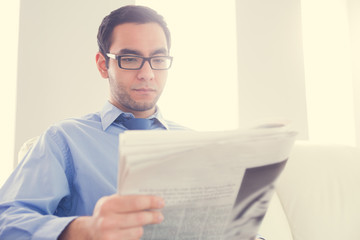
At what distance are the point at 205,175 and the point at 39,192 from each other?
0.52m

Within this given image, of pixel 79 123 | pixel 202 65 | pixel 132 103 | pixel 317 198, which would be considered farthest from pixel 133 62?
pixel 202 65

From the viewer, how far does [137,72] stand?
3.55 ft

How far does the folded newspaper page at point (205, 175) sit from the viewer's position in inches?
16.9

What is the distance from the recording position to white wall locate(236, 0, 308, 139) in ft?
8.25

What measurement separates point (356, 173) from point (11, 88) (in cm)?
179

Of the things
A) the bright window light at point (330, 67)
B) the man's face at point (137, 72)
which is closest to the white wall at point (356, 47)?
the bright window light at point (330, 67)

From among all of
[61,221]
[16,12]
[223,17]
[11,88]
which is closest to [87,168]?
[61,221]

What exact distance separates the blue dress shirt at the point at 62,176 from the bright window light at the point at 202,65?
1.40 metres

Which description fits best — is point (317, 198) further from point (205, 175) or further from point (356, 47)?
point (356, 47)

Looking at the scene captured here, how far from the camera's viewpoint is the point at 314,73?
9.53 ft

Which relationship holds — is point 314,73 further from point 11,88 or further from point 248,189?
point 248,189

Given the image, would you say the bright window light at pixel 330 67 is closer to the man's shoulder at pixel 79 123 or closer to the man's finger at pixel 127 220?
the man's shoulder at pixel 79 123

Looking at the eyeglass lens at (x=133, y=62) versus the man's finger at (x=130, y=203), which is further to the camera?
the eyeglass lens at (x=133, y=62)

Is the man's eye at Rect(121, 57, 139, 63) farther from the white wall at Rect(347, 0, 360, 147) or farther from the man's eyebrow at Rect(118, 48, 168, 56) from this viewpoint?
the white wall at Rect(347, 0, 360, 147)
